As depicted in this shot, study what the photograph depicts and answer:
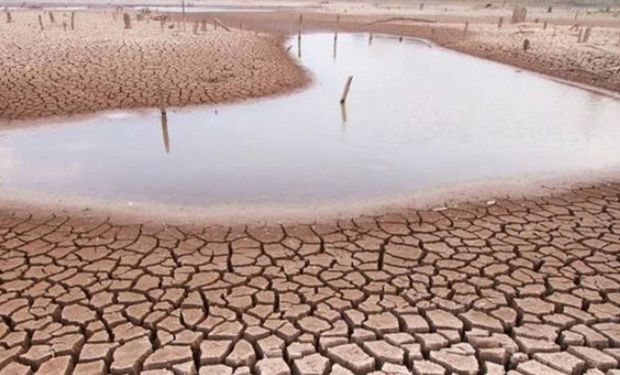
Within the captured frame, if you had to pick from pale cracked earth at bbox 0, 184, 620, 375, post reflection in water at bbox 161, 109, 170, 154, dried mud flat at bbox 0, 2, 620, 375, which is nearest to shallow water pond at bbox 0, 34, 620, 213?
post reflection in water at bbox 161, 109, 170, 154

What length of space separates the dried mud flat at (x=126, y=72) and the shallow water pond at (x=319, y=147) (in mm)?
956

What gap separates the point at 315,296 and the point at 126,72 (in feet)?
38.0

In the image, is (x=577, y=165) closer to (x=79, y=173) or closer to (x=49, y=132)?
(x=79, y=173)

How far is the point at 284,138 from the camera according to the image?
34.0 feet

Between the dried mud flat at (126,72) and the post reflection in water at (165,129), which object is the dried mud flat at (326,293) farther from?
the dried mud flat at (126,72)

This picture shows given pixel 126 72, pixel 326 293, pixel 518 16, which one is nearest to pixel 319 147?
pixel 326 293

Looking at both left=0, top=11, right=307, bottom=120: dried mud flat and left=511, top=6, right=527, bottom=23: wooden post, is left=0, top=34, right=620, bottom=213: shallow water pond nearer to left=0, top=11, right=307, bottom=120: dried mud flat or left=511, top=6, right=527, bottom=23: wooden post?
left=0, top=11, right=307, bottom=120: dried mud flat

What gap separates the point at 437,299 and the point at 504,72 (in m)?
16.3

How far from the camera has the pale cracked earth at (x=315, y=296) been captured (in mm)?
3869

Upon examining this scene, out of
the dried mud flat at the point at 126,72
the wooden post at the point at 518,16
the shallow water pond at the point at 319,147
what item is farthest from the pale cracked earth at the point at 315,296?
the wooden post at the point at 518,16

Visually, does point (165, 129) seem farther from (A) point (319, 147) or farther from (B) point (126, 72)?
(B) point (126, 72)

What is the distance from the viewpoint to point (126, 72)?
46.5ft

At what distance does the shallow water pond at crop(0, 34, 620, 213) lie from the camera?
7.87 meters

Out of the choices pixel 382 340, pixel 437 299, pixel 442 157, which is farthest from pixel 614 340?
pixel 442 157
